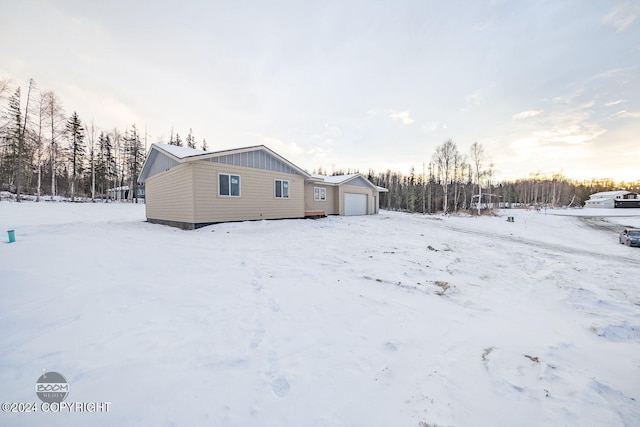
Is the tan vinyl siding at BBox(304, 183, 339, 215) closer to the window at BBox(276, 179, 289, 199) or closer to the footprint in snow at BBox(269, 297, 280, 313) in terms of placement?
the window at BBox(276, 179, 289, 199)

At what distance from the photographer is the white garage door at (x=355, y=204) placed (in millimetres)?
21625

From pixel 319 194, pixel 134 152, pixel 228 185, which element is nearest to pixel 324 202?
pixel 319 194

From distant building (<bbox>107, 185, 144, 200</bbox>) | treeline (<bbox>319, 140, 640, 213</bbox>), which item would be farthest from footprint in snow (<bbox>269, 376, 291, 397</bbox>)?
distant building (<bbox>107, 185, 144, 200</bbox>)

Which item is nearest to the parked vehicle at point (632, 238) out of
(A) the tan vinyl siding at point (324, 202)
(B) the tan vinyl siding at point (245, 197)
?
(A) the tan vinyl siding at point (324, 202)

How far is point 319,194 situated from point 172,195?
35.1 ft

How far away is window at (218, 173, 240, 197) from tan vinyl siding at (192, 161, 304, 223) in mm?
174

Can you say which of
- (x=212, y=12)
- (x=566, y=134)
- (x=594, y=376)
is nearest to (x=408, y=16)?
(x=212, y=12)

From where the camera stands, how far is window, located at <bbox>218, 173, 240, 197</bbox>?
11.6 m

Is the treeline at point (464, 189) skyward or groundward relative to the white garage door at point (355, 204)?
skyward

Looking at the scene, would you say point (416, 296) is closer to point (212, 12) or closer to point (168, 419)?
point (168, 419)

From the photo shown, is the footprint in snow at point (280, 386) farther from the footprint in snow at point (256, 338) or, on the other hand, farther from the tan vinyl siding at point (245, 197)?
the tan vinyl siding at point (245, 197)

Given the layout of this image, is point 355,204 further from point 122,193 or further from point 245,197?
point 122,193

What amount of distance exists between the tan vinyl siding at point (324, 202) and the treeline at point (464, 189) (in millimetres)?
21076

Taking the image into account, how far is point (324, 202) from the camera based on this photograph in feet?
65.2
